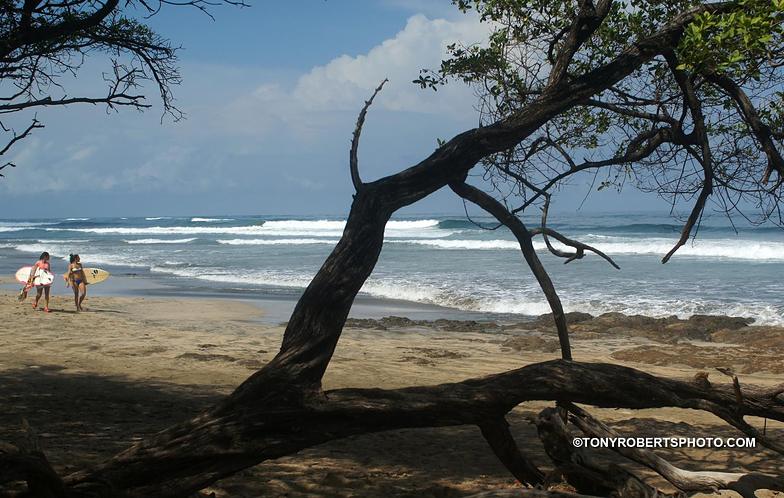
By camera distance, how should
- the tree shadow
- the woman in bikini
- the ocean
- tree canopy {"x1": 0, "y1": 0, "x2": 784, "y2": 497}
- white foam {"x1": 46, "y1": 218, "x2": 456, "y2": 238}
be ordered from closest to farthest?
1. tree canopy {"x1": 0, "y1": 0, "x2": 784, "y2": 497}
2. the tree shadow
3. the woman in bikini
4. the ocean
5. white foam {"x1": 46, "y1": 218, "x2": 456, "y2": 238}

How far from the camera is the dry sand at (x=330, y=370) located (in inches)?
222

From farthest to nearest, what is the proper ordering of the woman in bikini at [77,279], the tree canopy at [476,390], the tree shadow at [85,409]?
1. the woman in bikini at [77,279]
2. the tree shadow at [85,409]
3. the tree canopy at [476,390]

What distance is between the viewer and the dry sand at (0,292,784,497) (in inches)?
222

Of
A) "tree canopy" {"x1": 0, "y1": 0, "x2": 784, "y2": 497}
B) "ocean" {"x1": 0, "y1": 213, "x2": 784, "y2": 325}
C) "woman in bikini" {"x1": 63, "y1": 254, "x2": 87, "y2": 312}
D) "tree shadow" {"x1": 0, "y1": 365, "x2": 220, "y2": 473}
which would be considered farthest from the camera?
"ocean" {"x1": 0, "y1": 213, "x2": 784, "y2": 325}

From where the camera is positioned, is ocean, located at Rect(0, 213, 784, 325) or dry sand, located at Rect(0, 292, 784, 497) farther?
ocean, located at Rect(0, 213, 784, 325)

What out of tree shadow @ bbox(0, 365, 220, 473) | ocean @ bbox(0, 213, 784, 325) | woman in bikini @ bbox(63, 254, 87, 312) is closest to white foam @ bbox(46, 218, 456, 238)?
ocean @ bbox(0, 213, 784, 325)

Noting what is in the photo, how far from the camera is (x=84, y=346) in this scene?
1140 centimetres

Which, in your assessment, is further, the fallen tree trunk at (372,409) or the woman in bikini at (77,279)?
the woman in bikini at (77,279)

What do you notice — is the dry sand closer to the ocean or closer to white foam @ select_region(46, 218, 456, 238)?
the ocean

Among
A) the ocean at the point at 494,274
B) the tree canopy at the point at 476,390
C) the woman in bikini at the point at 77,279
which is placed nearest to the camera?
the tree canopy at the point at 476,390

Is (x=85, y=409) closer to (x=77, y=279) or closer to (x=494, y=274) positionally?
(x=77, y=279)

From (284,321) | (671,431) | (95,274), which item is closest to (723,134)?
(671,431)

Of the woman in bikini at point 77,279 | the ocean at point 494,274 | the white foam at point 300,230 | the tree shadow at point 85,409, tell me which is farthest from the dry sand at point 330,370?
the white foam at point 300,230

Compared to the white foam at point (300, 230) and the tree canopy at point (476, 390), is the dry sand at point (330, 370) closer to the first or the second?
the tree canopy at point (476, 390)
